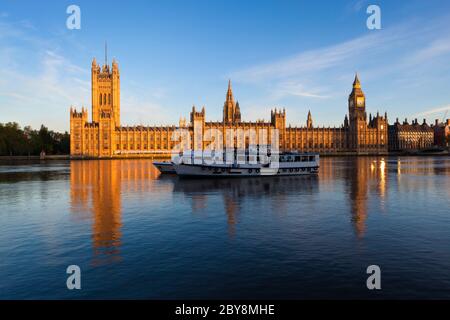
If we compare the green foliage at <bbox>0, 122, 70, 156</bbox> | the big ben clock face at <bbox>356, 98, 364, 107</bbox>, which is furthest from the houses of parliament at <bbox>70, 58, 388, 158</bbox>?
the green foliage at <bbox>0, 122, 70, 156</bbox>

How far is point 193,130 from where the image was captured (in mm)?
158625

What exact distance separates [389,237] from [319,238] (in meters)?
3.49

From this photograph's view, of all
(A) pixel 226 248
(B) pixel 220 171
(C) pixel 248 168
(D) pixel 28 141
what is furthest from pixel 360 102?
(A) pixel 226 248

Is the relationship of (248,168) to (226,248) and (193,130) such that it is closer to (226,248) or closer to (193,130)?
(226,248)

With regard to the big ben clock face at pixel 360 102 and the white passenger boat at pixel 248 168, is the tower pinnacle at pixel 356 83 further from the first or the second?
the white passenger boat at pixel 248 168

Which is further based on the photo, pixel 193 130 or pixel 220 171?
pixel 193 130

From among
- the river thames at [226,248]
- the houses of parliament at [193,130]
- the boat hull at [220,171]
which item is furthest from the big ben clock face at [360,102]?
the river thames at [226,248]

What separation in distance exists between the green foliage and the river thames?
132472 millimetres

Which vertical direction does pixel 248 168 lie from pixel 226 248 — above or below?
above

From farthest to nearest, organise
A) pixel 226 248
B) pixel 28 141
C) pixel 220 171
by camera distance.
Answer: pixel 28 141 → pixel 220 171 → pixel 226 248

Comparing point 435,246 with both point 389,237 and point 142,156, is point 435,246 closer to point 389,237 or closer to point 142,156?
point 389,237

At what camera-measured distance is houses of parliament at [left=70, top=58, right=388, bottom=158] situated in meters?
149

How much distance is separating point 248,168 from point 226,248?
36638 mm

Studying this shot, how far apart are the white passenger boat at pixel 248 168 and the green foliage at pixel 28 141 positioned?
381 ft
